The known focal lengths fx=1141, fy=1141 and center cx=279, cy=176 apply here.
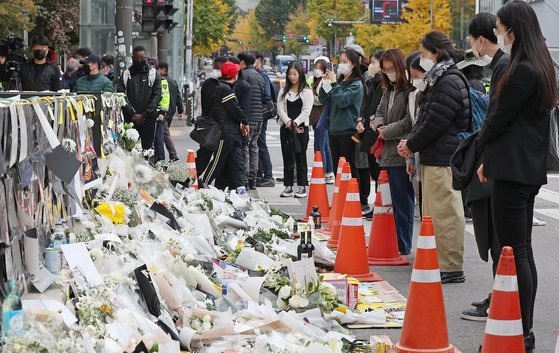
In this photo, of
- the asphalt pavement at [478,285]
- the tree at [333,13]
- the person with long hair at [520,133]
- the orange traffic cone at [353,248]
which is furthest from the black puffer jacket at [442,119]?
the tree at [333,13]

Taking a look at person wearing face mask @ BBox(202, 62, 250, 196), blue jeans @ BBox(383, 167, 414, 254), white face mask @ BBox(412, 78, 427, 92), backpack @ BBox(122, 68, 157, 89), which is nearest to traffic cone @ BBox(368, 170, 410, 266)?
blue jeans @ BBox(383, 167, 414, 254)

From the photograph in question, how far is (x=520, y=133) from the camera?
21.6 feet

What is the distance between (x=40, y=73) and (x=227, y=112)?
4679 millimetres

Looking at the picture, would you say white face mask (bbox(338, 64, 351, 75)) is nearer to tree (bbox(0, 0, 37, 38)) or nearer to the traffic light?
the traffic light

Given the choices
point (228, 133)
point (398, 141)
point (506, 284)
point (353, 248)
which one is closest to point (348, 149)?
point (228, 133)

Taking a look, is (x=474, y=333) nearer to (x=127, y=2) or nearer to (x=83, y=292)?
(x=83, y=292)

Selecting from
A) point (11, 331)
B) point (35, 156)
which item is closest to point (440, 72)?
point (35, 156)

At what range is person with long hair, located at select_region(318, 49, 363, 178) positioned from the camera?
14.2 meters

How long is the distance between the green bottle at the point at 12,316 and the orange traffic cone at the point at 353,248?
4495 mm

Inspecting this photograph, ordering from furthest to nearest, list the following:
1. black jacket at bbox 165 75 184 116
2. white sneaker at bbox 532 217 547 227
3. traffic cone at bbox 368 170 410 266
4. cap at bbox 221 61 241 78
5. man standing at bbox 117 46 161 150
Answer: black jacket at bbox 165 75 184 116, man standing at bbox 117 46 161 150, cap at bbox 221 61 241 78, white sneaker at bbox 532 217 547 227, traffic cone at bbox 368 170 410 266

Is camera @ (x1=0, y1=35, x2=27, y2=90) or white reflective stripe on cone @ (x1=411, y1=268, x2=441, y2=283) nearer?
white reflective stripe on cone @ (x1=411, y1=268, x2=441, y2=283)

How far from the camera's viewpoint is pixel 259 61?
20047mm

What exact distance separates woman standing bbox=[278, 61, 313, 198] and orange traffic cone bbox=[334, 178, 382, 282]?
6506 millimetres

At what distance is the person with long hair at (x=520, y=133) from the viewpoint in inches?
256
